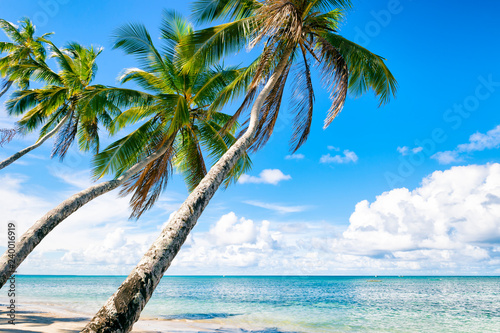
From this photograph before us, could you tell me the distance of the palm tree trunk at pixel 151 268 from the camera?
2545 mm

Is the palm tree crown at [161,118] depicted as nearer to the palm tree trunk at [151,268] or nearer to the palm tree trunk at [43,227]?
the palm tree trunk at [43,227]

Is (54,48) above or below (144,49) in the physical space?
above

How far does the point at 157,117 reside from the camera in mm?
9250

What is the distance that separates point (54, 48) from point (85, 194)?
26.7ft

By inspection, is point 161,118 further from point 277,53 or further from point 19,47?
point 19,47

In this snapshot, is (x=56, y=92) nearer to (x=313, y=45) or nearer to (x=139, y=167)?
(x=139, y=167)

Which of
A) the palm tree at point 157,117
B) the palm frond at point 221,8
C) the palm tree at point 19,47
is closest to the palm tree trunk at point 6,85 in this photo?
the palm tree at point 19,47

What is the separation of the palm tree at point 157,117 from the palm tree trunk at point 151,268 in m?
3.99

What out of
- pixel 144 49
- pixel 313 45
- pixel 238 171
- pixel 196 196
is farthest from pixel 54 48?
pixel 196 196

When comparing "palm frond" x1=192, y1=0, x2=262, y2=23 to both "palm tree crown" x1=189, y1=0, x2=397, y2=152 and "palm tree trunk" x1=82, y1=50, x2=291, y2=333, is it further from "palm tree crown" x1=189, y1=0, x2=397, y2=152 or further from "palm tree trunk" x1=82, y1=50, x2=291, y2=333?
"palm tree trunk" x1=82, y1=50, x2=291, y2=333

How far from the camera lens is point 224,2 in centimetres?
755

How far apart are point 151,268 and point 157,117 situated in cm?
693

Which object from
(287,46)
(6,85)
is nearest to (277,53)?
(287,46)

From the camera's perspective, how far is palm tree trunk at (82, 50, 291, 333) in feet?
8.35
